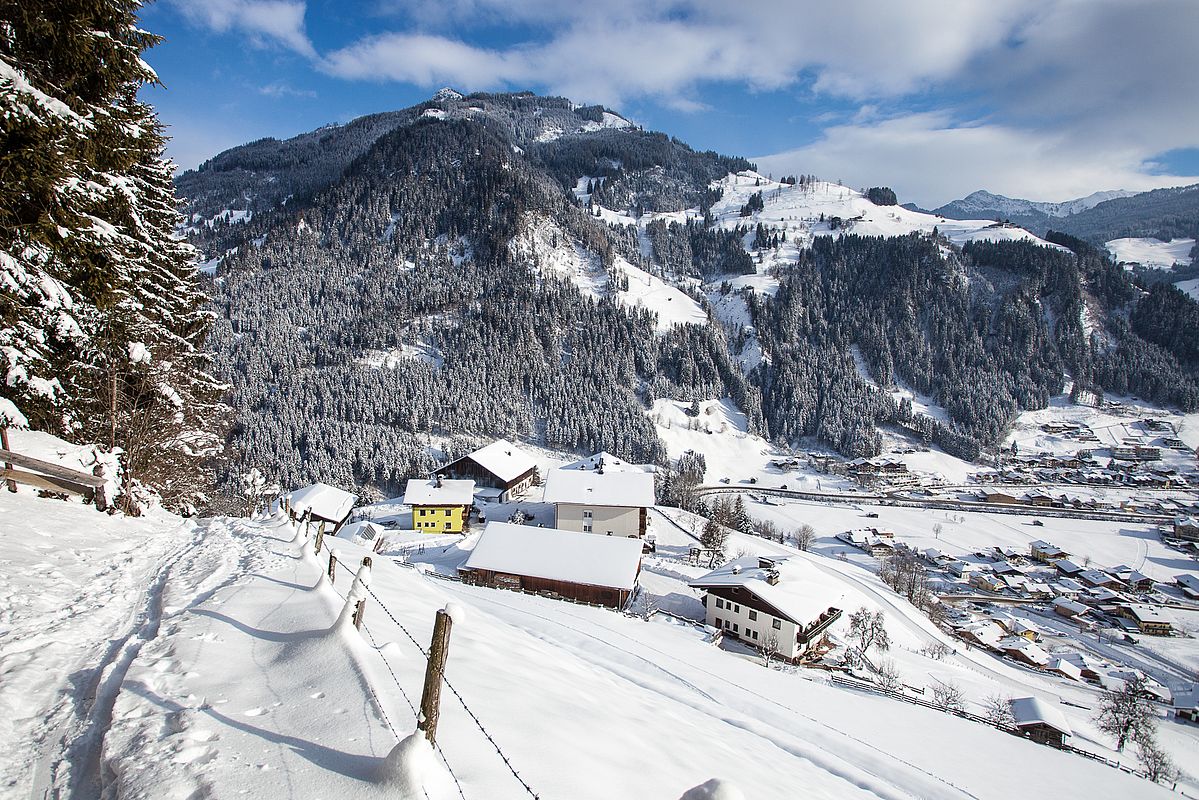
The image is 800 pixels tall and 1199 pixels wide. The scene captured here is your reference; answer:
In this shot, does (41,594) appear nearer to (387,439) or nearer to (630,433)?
(387,439)

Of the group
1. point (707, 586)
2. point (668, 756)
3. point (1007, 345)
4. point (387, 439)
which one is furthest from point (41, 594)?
point (1007, 345)

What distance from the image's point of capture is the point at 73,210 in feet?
26.6

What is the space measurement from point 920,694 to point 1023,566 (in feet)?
167

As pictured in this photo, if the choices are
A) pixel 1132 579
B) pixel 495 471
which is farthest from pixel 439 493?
pixel 1132 579

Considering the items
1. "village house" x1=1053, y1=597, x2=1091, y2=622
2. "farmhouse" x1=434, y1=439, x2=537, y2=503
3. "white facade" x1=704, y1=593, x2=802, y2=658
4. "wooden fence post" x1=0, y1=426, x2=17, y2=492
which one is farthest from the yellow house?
"village house" x1=1053, y1=597, x2=1091, y2=622

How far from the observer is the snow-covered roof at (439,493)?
46.5m

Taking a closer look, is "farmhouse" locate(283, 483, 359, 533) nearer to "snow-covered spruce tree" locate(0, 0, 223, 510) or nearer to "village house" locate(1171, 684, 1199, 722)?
"snow-covered spruce tree" locate(0, 0, 223, 510)

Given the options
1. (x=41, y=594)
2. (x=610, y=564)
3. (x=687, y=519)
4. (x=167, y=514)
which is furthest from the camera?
(x=687, y=519)

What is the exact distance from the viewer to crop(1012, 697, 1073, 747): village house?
826 inches

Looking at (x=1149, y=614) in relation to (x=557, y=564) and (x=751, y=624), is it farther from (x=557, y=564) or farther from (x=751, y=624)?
(x=557, y=564)

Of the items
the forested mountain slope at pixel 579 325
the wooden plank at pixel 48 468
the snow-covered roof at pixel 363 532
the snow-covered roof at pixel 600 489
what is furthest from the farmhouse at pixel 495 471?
the wooden plank at pixel 48 468

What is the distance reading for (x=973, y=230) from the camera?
182m

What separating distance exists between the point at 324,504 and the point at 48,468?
127ft

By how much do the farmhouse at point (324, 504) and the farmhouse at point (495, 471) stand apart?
1220 centimetres
